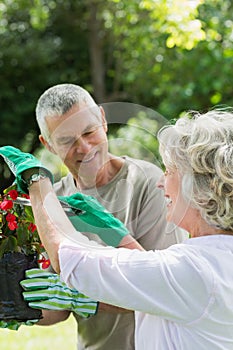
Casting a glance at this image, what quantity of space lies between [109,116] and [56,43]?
1279 centimetres

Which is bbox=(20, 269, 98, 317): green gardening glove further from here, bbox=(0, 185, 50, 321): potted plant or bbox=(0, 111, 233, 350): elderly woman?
bbox=(0, 111, 233, 350): elderly woman

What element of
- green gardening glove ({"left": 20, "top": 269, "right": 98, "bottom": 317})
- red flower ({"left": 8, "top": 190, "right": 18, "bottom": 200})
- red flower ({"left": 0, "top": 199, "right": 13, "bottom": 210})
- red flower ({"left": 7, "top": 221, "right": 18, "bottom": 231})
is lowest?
green gardening glove ({"left": 20, "top": 269, "right": 98, "bottom": 317})

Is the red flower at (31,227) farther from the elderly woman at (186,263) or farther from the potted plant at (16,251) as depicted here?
the elderly woman at (186,263)

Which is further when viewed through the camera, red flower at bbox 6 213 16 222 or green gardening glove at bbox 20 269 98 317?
red flower at bbox 6 213 16 222

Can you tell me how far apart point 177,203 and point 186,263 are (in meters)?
0.16

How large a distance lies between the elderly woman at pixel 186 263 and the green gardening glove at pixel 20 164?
0.27 m

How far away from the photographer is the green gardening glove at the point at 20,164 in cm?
205

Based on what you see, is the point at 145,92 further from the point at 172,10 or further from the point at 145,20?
the point at 172,10

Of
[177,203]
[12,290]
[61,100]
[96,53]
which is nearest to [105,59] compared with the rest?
[96,53]

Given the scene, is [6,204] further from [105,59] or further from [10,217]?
[105,59]

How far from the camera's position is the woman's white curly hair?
1799 millimetres

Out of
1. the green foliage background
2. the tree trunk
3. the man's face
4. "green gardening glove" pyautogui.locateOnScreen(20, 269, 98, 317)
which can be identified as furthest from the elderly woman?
the tree trunk

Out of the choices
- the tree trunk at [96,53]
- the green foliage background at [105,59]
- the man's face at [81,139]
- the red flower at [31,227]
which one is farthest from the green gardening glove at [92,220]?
the tree trunk at [96,53]

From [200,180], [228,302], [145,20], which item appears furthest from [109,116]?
[145,20]
